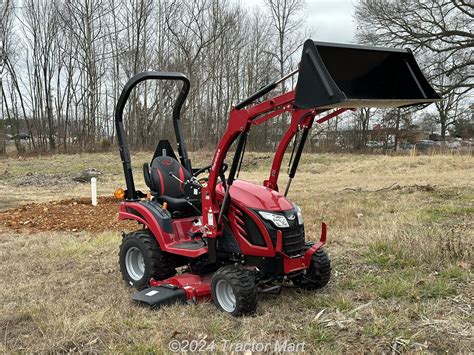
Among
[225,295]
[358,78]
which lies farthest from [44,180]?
[358,78]

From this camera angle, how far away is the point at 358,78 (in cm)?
432

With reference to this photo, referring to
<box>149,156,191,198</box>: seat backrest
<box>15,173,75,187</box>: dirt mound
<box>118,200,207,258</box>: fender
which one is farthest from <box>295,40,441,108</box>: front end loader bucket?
<box>15,173,75,187</box>: dirt mound

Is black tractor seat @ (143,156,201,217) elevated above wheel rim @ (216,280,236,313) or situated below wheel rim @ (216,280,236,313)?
above

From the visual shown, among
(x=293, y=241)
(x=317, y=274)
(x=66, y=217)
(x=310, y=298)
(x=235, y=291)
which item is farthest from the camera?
(x=66, y=217)

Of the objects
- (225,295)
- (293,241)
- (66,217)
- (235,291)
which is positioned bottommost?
(66,217)

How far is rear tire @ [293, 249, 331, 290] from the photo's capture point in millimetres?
4871

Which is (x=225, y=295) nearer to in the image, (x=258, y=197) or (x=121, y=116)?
(x=258, y=197)

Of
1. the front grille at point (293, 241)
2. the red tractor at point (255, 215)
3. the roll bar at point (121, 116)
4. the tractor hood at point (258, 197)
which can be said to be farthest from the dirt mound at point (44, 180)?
the front grille at point (293, 241)

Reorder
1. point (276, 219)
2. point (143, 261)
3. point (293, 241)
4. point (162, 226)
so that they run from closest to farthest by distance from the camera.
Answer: point (276, 219), point (293, 241), point (162, 226), point (143, 261)

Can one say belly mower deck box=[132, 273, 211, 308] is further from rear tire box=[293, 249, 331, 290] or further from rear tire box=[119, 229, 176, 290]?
rear tire box=[293, 249, 331, 290]

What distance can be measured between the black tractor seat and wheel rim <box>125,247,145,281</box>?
600 millimetres

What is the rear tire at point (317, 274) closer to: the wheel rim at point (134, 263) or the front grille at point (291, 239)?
the front grille at point (291, 239)

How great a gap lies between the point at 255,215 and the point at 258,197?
20 cm

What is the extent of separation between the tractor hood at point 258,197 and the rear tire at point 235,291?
1.90ft
